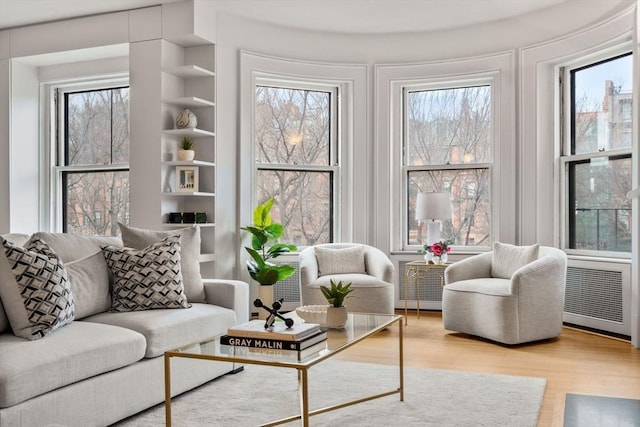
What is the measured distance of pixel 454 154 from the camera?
641 centimetres

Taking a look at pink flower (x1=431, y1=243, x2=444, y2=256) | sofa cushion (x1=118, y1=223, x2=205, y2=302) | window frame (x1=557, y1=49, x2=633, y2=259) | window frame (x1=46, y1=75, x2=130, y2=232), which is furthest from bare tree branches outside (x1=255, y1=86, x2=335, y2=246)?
sofa cushion (x1=118, y1=223, x2=205, y2=302)

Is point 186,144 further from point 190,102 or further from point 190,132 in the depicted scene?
point 190,102

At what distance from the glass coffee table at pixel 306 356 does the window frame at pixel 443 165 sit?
3.16 metres

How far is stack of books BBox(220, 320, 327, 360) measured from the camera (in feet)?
8.26

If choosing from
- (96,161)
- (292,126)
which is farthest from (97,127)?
(292,126)

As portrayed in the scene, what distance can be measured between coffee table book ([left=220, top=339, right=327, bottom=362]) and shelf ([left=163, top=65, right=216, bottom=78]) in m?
3.61

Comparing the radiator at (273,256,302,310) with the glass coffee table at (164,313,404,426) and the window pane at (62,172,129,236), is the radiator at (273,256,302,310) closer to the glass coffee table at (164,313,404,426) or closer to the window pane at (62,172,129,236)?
the window pane at (62,172,129,236)

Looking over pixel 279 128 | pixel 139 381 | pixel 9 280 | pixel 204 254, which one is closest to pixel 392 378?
pixel 139 381

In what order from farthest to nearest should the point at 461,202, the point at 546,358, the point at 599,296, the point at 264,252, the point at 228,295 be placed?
the point at 461,202 → the point at 264,252 → the point at 599,296 → the point at 546,358 → the point at 228,295

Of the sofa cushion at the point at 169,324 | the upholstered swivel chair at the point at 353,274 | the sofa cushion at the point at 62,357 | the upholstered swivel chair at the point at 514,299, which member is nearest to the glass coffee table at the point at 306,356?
the sofa cushion at the point at 62,357

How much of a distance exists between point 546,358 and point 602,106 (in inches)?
91.7

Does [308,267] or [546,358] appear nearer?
[546,358]

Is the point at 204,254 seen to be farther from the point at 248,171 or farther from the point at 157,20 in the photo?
the point at 157,20

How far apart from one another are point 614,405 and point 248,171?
13.0 feet
